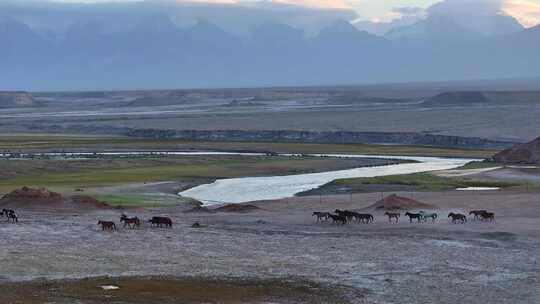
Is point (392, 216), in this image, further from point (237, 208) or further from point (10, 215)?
point (10, 215)

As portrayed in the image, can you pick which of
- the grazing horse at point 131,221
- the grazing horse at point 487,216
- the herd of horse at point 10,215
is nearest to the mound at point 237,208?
the grazing horse at point 131,221

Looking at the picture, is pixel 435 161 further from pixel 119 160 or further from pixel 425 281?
pixel 425 281

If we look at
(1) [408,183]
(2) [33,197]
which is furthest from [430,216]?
(2) [33,197]

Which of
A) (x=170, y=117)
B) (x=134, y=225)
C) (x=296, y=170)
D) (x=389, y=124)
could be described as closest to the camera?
(x=134, y=225)

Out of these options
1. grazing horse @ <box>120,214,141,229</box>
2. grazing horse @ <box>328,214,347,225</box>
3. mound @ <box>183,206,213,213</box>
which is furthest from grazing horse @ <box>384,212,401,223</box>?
grazing horse @ <box>120,214,141,229</box>

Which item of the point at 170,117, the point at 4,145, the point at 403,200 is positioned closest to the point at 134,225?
the point at 403,200
